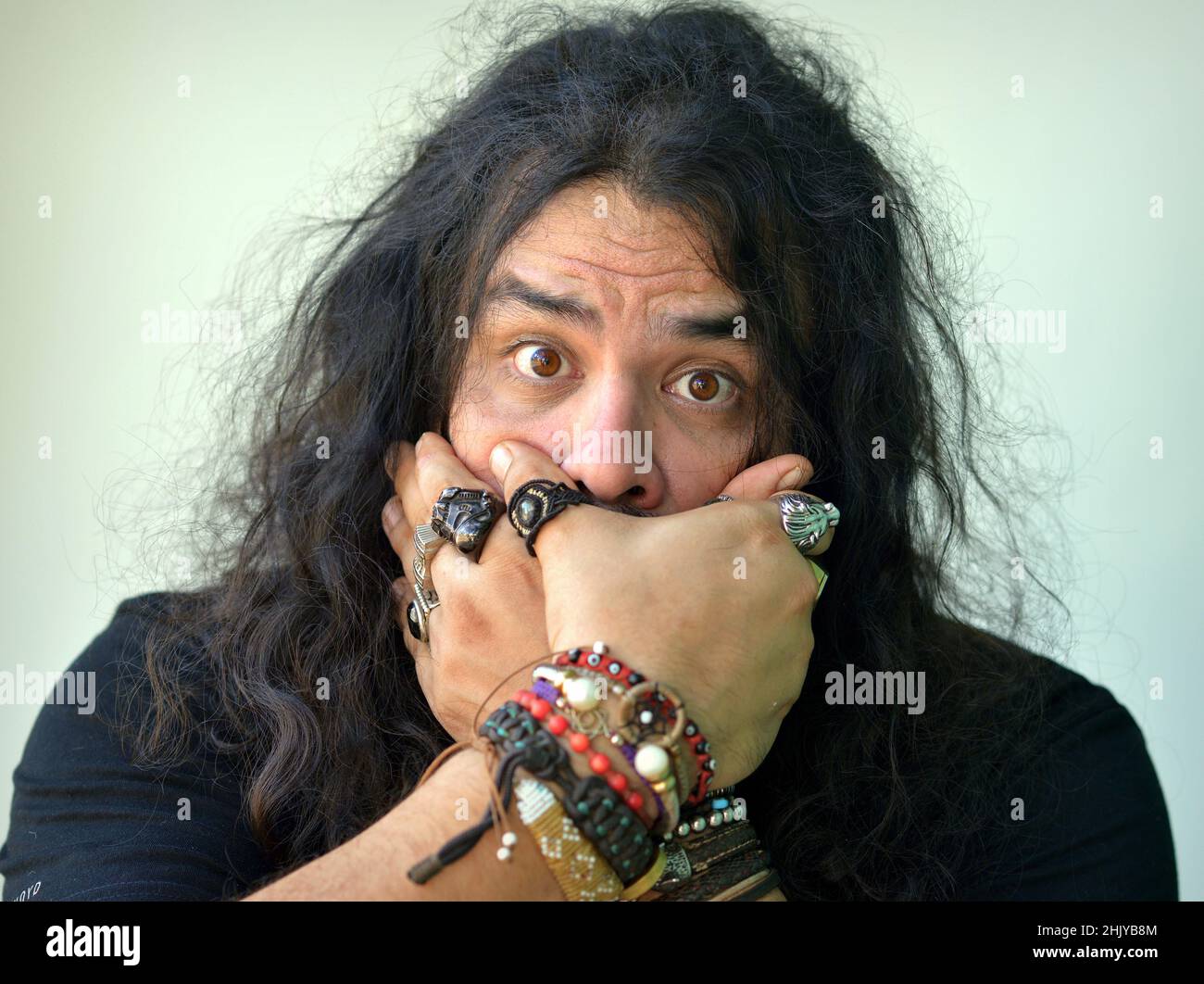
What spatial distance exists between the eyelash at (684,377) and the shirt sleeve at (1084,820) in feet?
3.48

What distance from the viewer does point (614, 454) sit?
6.74 ft

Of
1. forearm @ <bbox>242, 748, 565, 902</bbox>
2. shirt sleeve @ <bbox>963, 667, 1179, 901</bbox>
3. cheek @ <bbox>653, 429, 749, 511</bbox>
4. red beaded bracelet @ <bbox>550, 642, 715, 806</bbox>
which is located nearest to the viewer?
forearm @ <bbox>242, 748, 565, 902</bbox>

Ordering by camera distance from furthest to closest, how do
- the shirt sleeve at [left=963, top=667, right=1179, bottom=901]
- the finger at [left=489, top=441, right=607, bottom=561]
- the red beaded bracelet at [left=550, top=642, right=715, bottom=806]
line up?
the shirt sleeve at [left=963, top=667, right=1179, bottom=901] → the finger at [left=489, top=441, right=607, bottom=561] → the red beaded bracelet at [left=550, top=642, right=715, bottom=806]

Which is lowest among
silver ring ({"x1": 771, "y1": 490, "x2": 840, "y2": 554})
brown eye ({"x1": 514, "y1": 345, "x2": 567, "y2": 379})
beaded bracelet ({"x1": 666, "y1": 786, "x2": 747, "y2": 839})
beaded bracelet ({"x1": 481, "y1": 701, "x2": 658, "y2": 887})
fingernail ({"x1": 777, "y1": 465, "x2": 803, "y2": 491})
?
beaded bracelet ({"x1": 666, "y1": 786, "x2": 747, "y2": 839})

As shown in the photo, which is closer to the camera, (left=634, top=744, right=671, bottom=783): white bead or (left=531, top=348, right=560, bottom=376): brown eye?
(left=634, top=744, right=671, bottom=783): white bead

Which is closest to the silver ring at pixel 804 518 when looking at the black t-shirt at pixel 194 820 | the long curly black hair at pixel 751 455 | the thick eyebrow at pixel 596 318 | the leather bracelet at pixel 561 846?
the long curly black hair at pixel 751 455

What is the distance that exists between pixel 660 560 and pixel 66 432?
2.09 m

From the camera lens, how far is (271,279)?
3008 mm

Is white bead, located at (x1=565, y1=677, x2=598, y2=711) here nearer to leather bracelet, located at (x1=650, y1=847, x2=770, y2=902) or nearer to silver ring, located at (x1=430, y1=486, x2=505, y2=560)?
leather bracelet, located at (x1=650, y1=847, x2=770, y2=902)

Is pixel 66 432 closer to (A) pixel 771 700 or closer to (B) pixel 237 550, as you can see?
(B) pixel 237 550

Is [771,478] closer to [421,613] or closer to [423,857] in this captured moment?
[421,613]

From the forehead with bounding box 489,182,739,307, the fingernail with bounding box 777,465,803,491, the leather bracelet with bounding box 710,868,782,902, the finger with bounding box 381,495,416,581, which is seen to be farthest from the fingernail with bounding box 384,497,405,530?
A: the leather bracelet with bounding box 710,868,782,902

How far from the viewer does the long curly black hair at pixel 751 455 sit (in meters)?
2.23

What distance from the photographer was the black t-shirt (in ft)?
6.56
